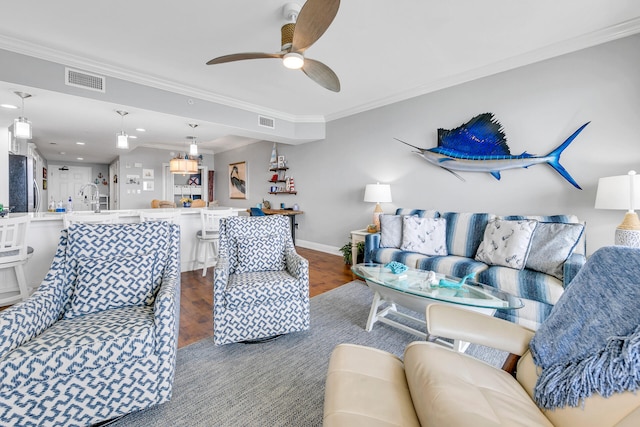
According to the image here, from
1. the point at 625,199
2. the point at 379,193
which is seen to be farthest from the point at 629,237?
the point at 379,193

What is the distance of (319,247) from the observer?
5.48m

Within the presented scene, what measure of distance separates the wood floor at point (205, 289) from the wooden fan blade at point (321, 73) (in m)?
2.20

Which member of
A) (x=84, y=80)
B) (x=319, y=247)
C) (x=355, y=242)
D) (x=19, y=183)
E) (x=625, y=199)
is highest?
(x=84, y=80)

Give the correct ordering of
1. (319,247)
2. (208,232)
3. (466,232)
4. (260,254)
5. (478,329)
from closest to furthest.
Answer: (478,329) → (260,254) → (466,232) → (208,232) → (319,247)

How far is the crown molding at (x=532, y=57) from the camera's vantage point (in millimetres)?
2463

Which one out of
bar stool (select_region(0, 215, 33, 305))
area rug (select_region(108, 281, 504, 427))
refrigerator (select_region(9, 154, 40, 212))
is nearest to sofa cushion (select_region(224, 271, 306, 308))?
area rug (select_region(108, 281, 504, 427))

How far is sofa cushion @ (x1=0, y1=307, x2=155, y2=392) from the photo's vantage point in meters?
1.15

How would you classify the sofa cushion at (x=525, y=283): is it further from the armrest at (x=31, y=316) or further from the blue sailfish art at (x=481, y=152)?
the armrest at (x=31, y=316)

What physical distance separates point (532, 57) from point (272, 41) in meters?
2.72

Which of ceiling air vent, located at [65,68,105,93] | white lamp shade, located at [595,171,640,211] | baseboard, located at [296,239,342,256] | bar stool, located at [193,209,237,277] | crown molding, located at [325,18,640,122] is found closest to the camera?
white lamp shade, located at [595,171,640,211]

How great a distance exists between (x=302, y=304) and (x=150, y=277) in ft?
3.52

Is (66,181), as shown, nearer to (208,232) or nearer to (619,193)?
(208,232)

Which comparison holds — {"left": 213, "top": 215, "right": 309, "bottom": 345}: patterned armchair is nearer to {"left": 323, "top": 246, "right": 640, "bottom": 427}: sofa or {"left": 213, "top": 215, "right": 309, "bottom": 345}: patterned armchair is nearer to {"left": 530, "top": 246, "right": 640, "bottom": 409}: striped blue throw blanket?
{"left": 323, "top": 246, "right": 640, "bottom": 427}: sofa

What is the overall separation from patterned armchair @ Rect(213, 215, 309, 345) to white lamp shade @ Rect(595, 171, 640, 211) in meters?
2.49
